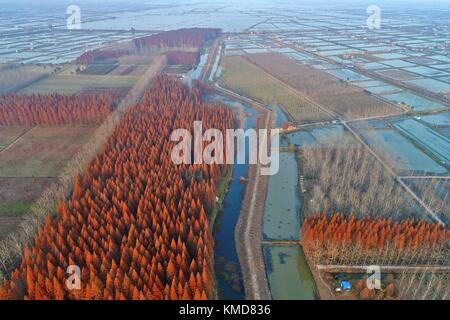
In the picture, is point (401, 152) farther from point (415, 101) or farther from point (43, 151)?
point (43, 151)

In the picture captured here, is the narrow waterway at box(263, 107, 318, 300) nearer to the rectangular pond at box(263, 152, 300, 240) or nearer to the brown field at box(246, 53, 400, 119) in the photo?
the rectangular pond at box(263, 152, 300, 240)

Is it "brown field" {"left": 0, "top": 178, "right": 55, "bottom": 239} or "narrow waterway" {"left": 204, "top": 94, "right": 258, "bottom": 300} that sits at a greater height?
"brown field" {"left": 0, "top": 178, "right": 55, "bottom": 239}

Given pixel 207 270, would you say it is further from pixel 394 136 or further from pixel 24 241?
pixel 394 136

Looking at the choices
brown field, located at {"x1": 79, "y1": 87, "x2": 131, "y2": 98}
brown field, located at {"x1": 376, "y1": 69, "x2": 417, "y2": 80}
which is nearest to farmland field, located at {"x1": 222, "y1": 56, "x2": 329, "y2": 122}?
brown field, located at {"x1": 79, "y1": 87, "x2": 131, "y2": 98}

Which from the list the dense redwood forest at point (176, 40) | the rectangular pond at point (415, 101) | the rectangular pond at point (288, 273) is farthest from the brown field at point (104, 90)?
the rectangular pond at point (415, 101)

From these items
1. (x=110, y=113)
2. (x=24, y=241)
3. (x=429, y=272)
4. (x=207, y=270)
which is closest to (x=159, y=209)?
(x=207, y=270)

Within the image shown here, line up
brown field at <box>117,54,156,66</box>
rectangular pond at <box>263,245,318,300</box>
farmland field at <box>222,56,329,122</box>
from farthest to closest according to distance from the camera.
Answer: brown field at <box>117,54,156,66</box>
farmland field at <box>222,56,329,122</box>
rectangular pond at <box>263,245,318,300</box>
